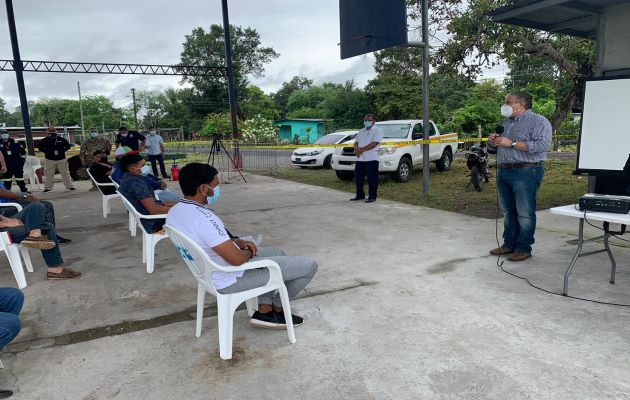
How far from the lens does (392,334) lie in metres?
3.12

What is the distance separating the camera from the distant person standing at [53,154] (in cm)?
1095

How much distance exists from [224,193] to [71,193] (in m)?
4.09

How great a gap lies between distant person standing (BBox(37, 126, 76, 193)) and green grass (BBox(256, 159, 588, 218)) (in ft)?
19.7

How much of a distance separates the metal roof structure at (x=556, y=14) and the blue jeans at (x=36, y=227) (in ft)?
20.7

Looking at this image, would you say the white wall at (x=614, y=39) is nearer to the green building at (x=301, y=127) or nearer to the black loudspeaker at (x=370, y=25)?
the black loudspeaker at (x=370, y=25)

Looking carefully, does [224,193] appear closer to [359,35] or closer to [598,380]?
[359,35]

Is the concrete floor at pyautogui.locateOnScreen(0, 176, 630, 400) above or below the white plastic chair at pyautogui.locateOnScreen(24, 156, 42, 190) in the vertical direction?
below

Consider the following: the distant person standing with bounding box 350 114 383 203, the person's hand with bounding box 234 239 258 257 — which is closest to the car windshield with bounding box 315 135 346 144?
the distant person standing with bounding box 350 114 383 203

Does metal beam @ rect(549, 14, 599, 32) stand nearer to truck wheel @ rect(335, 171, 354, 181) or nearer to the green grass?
the green grass

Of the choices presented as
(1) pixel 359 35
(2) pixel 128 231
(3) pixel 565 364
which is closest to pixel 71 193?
(2) pixel 128 231

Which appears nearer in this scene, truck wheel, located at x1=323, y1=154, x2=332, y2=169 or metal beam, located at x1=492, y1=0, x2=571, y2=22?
metal beam, located at x1=492, y1=0, x2=571, y2=22

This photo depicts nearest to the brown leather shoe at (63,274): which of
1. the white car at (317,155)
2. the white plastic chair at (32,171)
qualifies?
the white plastic chair at (32,171)

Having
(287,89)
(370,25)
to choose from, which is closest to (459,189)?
(370,25)

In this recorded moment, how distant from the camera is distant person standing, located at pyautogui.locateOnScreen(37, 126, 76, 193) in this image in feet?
35.9
